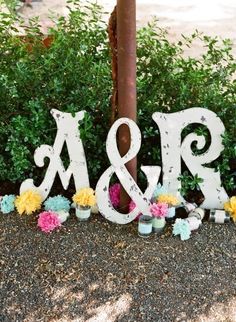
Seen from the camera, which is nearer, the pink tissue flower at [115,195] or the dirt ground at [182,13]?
the pink tissue flower at [115,195]

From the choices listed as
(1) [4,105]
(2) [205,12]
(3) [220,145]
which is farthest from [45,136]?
(2) [205,12]

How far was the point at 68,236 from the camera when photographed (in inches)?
121

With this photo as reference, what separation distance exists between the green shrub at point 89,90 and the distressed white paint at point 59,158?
90mm

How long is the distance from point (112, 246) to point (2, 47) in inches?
55.8

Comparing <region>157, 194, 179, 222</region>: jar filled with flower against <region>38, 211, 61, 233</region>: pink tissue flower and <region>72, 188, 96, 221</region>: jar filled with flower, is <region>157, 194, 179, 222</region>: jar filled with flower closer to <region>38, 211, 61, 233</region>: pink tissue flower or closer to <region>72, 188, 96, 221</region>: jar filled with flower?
<region>72, 188, 96, 221</region>: jar filled with flower

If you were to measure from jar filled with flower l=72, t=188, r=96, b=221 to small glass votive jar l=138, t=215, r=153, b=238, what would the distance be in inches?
11.2

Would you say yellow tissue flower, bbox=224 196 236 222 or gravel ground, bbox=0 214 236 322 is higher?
yellow tissue flower, bbox=224 196 236 222

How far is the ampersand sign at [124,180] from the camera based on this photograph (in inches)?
119

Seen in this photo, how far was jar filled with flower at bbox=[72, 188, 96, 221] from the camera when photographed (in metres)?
3.13

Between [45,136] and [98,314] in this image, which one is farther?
[45,136]

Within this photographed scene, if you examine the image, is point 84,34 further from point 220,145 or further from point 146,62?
point 220,145

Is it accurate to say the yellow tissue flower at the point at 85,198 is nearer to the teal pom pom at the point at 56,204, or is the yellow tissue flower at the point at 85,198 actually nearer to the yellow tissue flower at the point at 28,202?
the teal pom pom at the point at 56,204

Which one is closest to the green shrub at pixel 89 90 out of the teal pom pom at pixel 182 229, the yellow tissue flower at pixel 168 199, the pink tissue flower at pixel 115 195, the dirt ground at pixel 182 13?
the pink tissue flower at pixel 115 195

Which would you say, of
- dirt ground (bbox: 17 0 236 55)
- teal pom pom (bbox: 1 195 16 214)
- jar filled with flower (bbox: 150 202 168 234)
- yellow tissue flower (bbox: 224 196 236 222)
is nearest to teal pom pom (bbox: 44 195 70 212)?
teal pom pom (bbox: 1 195 16 214)
